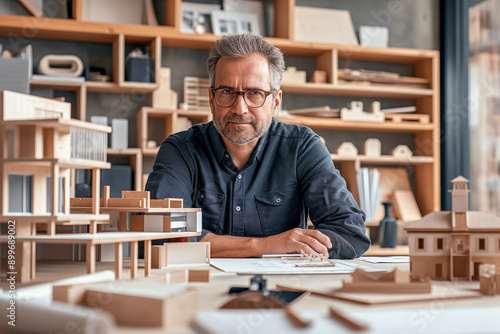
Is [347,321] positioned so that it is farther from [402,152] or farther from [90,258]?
[402,152]

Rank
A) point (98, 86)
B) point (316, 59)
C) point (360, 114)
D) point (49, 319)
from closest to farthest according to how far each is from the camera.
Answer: point (49, 319)
point (98, 86)
point (360, 114)
point (316, 59)

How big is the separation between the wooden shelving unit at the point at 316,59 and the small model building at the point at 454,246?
92.0 inches

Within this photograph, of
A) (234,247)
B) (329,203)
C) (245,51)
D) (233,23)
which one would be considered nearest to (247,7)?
(233,23)

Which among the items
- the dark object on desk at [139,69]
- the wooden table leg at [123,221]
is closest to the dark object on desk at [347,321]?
the wooden table leg at [123,221]

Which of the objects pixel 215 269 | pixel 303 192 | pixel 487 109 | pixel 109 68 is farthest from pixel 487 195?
pixel 215 269

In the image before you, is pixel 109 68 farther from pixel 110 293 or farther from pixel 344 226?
pixel 110 293

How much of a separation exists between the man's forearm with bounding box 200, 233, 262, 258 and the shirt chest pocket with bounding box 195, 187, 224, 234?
1.00 ft

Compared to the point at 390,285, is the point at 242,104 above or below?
above

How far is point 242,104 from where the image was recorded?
72.1 inches

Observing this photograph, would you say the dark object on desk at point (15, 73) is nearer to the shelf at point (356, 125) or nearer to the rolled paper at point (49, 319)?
the shelf at point (356, 125)

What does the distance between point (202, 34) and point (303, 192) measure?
65.4 inches

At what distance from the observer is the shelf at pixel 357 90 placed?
11.2ft

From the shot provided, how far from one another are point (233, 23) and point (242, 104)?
1723 mm

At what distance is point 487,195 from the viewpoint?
3291 mm
